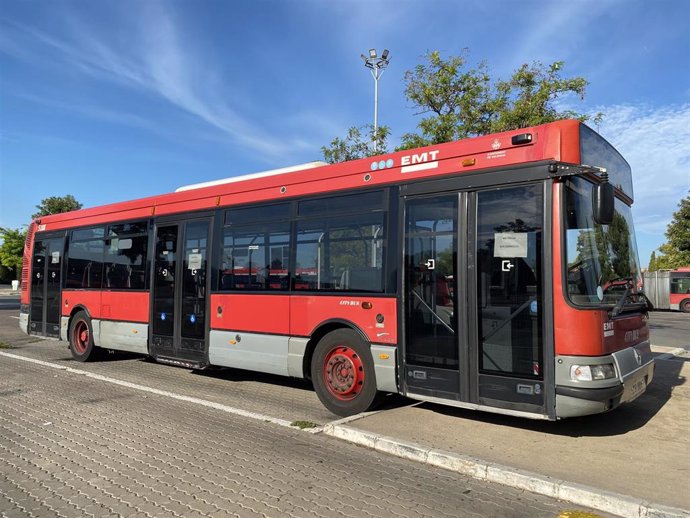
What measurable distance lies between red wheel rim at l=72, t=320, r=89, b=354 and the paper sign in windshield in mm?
9212

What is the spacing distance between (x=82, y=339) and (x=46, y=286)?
2.04 metres

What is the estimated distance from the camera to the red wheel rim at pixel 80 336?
35.8 ft

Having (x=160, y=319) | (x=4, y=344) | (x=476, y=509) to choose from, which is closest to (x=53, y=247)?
(x=4, y=344)

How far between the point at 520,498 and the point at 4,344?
45.7 feet

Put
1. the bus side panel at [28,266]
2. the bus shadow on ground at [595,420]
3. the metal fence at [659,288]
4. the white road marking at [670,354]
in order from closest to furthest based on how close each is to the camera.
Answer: the bus shadow on ground at [595,420] < the white road marking at [670,354] < the bus side panel at [28,266] < the metal fence at [659,288]

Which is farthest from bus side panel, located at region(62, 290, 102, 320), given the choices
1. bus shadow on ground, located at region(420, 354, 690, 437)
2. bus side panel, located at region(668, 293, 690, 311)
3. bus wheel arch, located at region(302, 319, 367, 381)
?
bus side panel, located at region(668, 293, 690, 311)

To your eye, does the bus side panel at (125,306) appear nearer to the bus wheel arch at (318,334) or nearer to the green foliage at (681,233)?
the bus wheel arch at (318,334)

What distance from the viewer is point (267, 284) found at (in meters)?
7.46

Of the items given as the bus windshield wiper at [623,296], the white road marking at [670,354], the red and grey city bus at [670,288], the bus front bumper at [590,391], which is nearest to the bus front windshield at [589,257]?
the bus windshield wiper at [623,296]

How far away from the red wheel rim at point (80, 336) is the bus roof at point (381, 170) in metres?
2.71

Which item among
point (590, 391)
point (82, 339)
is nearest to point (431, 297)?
point (590, 391)

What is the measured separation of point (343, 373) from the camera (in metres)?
6.46

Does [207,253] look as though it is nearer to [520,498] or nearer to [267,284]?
[267,284]

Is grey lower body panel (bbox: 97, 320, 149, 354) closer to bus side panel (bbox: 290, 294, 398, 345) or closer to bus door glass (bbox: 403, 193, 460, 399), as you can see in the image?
bus side panel (bbox: 290, 294, 398, 345)
